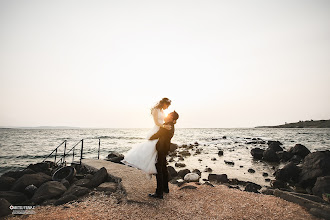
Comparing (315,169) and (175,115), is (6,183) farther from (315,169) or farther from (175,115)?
(315,169)

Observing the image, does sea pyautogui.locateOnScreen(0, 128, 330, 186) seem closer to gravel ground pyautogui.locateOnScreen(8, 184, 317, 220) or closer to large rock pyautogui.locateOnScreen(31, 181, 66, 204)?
large rock pyautogui.locateOnScreen(31, 181, 66, 204)

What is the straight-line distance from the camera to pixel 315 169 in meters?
11.0

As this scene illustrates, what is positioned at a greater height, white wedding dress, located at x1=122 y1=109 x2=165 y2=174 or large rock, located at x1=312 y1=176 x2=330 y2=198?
white wedding dress, located at x1=122 y1=109 x2=165 y2=174

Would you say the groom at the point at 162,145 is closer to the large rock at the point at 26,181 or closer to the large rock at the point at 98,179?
the large rock at the point at 98,179

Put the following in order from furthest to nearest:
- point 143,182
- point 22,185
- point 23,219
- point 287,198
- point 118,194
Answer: point 22,185, point 143,182, point 118,194, point 287,198, point 23,219

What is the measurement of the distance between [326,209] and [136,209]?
5.19 m

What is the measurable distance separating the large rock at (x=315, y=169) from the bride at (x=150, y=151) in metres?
10.9

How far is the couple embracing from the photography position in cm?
583

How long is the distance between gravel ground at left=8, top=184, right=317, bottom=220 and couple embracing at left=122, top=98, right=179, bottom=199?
82 cm

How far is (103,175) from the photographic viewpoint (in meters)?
8.37

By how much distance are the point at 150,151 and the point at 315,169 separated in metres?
11.5

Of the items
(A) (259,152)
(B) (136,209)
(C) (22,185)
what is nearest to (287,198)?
(B) (136,209)

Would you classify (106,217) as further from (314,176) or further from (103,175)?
(314,176)

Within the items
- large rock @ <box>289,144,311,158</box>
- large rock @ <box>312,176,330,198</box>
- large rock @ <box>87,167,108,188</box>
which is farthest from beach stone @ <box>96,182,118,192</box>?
large rock @ <box>289,144,311,158</box>
